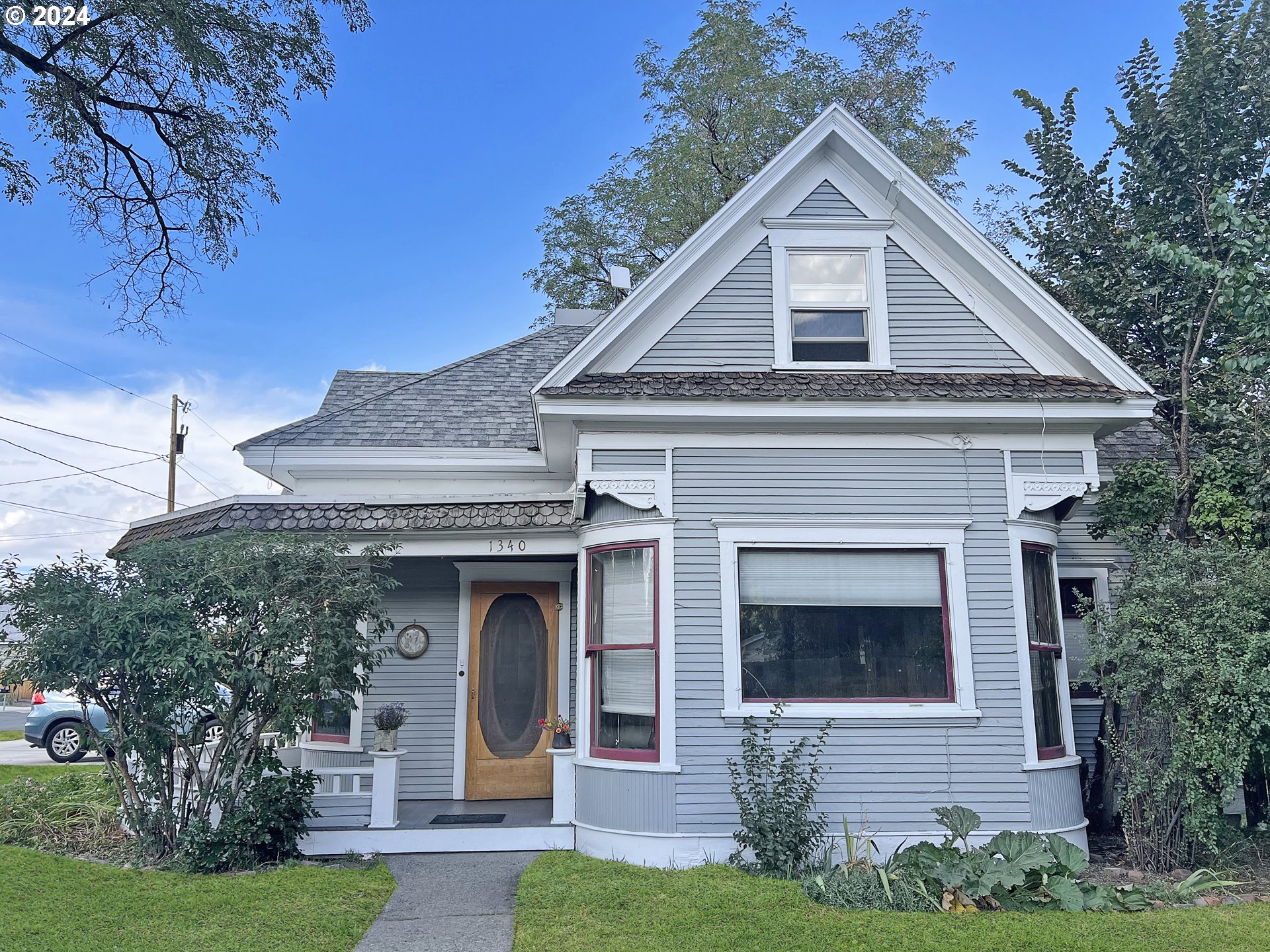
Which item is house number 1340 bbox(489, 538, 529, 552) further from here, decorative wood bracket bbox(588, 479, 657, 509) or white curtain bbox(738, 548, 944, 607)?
white curtain bbox(738, 548, 944, 607)

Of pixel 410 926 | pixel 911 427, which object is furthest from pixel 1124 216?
pixel 410 926

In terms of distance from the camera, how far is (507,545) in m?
8.43

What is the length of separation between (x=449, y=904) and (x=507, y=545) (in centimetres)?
339

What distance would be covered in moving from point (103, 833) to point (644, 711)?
4915 mm

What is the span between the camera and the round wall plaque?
9.41m

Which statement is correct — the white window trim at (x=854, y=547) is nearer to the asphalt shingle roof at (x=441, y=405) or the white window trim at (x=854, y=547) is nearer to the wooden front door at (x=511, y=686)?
the wooden front door at (x=511, y=686)

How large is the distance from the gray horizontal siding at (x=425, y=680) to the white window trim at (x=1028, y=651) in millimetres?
5731

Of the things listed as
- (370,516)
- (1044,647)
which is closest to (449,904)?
(370,516)

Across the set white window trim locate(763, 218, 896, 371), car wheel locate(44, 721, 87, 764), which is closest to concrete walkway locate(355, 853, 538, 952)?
white window trim locate(763, 218, 896, 371)

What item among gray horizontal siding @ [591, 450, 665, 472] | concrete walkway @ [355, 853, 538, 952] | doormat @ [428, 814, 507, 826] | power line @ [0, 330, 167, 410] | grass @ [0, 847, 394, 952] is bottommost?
concrete walkway @ [355, 853, 538, 952]

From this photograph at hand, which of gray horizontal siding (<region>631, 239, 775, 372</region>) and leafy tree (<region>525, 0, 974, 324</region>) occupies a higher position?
leafy tree (<region>525, 0, 974, 324</region>)

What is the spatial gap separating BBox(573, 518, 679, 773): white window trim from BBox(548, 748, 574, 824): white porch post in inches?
5.9

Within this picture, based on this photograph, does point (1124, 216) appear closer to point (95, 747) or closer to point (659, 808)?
point (659, 808)

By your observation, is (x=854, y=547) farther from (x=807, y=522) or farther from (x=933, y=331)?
(x=933, y=331)
